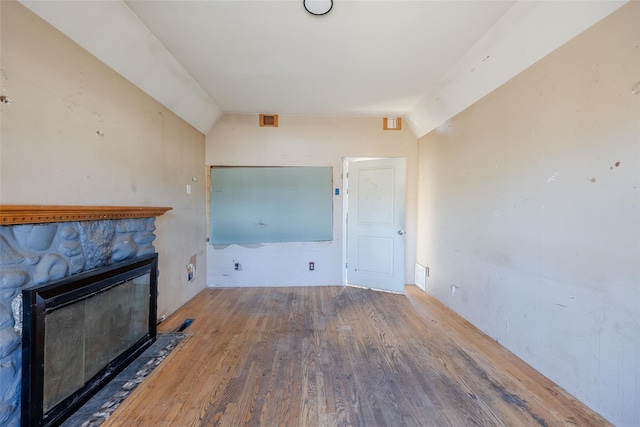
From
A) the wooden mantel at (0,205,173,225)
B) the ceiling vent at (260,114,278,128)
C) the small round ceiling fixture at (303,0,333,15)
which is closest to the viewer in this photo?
the wooden mantel at (0,205,173,225)

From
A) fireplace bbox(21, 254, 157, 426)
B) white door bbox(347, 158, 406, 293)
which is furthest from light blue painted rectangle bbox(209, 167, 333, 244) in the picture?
fireplace bbox(21, 254, 157, 426)

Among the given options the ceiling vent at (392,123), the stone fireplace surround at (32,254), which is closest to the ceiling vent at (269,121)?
the ceiling vent at (392,123)

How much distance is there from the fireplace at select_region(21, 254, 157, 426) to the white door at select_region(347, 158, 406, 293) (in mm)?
2661

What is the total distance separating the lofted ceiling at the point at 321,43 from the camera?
1611mm

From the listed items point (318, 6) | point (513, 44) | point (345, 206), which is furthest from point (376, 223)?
point (318, 6)

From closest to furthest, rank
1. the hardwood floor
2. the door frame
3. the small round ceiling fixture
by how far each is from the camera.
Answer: the hardwood floor → the small round ceiling fixture → the door frame

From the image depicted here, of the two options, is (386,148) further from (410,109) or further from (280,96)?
(280,96)

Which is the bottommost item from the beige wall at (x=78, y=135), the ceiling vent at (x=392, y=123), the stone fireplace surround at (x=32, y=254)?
the stone fireplace surround at (x=32, y=254)

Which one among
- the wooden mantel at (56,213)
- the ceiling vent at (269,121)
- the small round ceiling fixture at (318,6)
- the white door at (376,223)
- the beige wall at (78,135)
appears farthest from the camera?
the ceiling vent at (269,121)

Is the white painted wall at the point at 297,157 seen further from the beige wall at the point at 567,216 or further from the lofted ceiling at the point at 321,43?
the beige wall at the point at 567,216

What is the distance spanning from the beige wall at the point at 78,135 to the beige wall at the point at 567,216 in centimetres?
316

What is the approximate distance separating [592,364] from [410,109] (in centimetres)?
307

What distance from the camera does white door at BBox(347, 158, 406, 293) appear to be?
11.5ft

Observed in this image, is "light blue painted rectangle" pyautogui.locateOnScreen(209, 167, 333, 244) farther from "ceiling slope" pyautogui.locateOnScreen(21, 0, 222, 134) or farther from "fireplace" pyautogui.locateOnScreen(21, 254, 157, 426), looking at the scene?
"fireplace" pyautogui.locateOnScreen(21, 254, 157, 426)
